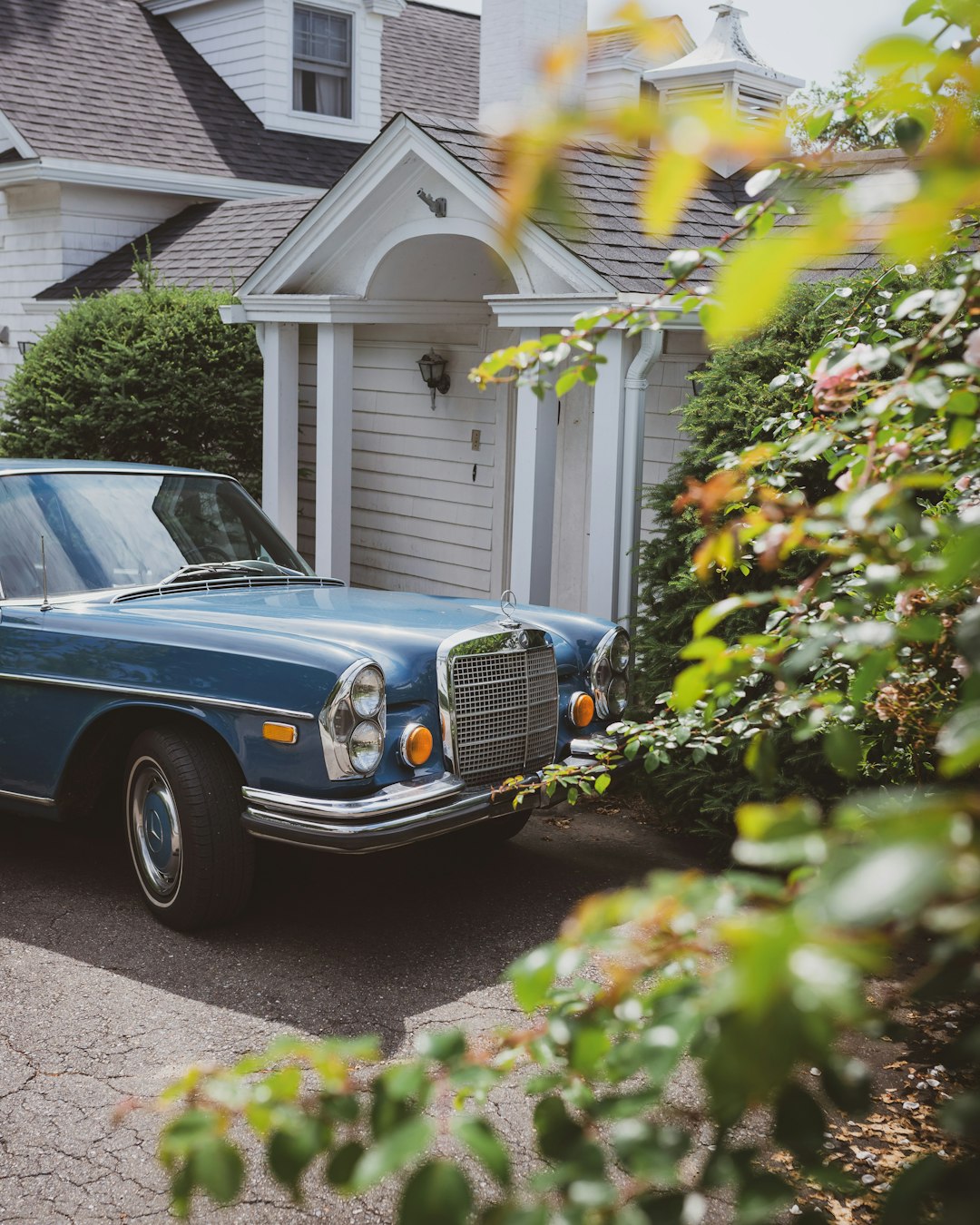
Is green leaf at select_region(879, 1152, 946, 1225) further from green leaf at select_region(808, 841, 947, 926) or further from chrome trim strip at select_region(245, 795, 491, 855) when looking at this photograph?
chrome trim strip at select_region(245, 795, 491, 855)

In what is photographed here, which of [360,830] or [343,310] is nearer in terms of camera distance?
[360,830]

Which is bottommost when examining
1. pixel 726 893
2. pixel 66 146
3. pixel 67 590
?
pixel 67 590

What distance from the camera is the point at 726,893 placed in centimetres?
121

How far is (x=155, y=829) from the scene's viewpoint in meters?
5.07

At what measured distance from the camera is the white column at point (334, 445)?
33.1 ft

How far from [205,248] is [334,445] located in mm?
5215

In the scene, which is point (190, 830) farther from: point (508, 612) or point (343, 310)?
point (343, 310)

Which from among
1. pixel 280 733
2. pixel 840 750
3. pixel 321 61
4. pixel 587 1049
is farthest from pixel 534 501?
pixel 321 61

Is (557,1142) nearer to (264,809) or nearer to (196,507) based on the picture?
(264,809)

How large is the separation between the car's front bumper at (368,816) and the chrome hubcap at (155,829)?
1.41 feet

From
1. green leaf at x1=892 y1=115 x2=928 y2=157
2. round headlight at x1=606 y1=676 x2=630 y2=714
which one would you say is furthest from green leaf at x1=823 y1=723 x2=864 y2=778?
round headlight at x1=606 y1=676 x2=630 y2=714

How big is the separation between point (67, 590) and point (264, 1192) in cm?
301

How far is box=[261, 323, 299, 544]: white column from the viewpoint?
34.7 feet

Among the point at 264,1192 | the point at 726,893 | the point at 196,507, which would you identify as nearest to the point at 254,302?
the point at 196,507
